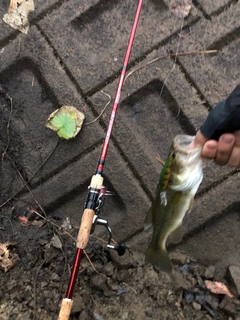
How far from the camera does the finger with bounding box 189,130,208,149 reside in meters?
1.92

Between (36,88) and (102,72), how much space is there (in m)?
0.50

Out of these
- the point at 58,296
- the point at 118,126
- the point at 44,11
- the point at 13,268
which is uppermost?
the point at 44,11

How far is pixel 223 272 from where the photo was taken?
301cm

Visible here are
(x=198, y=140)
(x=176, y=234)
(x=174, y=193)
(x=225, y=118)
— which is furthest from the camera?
(x=176, y=234)

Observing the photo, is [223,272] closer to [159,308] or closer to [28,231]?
[159,308]

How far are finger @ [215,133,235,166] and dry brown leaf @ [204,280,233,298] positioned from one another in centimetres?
127

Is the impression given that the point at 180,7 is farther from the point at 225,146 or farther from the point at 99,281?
the point at 99,281

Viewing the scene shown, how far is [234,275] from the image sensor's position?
9.62 ft

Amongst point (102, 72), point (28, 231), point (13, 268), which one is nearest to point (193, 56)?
point (102, 72)

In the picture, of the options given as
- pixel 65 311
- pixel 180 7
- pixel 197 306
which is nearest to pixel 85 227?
pixel 65 311

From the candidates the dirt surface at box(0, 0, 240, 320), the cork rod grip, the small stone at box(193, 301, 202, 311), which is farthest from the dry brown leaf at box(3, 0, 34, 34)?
the small stone at box(193, 301, 202, 311)

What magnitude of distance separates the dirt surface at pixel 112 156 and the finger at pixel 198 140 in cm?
100

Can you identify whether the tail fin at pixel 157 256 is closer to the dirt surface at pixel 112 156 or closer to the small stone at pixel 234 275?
the dirt surface at pixel 112 156

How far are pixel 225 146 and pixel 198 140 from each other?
121 millimetres
